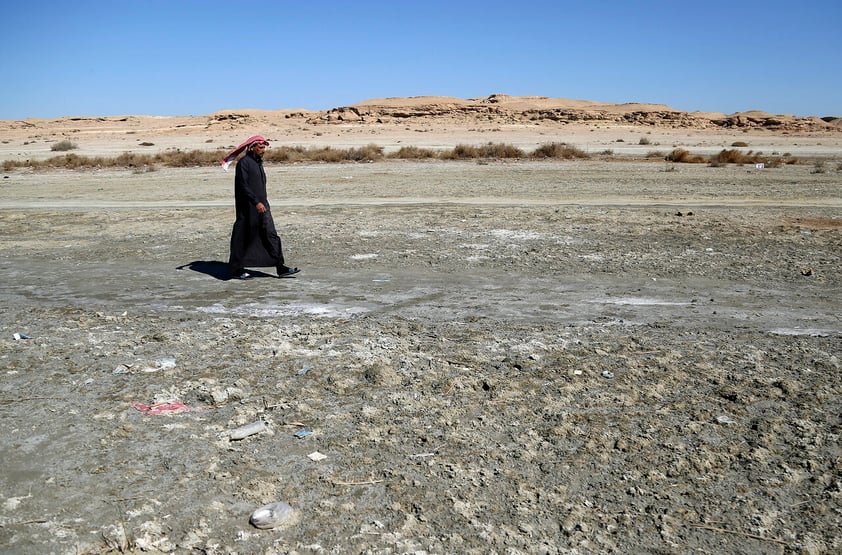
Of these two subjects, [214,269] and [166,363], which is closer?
[166,363]

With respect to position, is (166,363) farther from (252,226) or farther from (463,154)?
(463,154)

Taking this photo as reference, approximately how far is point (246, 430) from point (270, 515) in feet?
3.46

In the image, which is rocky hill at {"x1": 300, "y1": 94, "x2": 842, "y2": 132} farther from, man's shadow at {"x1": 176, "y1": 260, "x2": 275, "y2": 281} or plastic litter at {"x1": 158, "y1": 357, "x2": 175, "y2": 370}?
plastic litter at {"x1": 158, "y1": 357, "x2": 175, "y2": 370}

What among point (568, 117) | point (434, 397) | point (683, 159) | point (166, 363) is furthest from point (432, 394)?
point (568, 117)

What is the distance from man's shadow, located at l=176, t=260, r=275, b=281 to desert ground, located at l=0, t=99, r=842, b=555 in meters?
0.09

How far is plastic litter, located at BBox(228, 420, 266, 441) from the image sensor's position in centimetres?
456

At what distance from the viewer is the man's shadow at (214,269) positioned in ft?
30.8

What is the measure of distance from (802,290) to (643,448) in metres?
4.83

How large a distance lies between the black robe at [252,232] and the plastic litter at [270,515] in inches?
221

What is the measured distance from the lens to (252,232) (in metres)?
9.16

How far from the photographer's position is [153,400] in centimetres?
512

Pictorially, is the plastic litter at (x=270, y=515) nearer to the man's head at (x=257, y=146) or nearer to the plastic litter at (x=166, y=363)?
the plastic litter at (x=166, y=363)

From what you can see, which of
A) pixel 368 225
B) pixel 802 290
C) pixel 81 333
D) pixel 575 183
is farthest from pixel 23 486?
pixel 575 183

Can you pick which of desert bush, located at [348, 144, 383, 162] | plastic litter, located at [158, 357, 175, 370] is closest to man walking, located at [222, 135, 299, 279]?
plastic litter, located at [158, 357, 175, 370]
